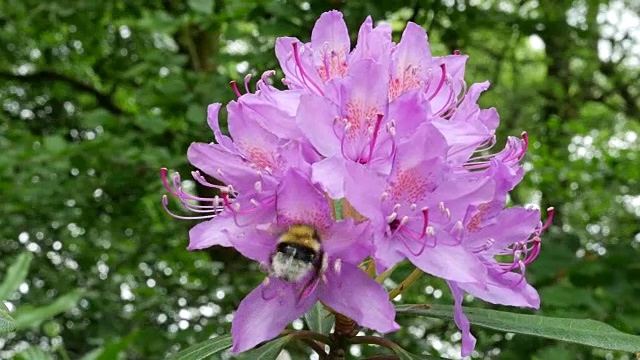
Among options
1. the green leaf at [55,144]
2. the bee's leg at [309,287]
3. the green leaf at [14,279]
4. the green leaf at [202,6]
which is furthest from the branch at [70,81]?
the bee's leg at [309,287]

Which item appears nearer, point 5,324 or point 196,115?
point 5,324

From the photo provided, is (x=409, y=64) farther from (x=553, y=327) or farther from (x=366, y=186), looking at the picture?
(x=553, y=327)

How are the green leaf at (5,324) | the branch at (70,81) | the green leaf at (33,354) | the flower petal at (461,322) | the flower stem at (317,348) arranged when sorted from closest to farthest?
the green leaf at (5,324)
the flower petal at (461,322)
the flower stem at (317,348)
the green leaf at (33,354)
the branch at (70,81)

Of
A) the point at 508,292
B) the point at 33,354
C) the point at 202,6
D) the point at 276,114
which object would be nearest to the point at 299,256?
the point at 276,114

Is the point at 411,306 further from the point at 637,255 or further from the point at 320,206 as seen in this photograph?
the point at 637,255

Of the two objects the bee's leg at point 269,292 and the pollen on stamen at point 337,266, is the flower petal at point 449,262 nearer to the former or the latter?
the pollen on stamen at point 337,266

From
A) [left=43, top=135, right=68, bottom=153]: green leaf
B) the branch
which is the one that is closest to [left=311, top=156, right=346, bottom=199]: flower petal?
[left=43, top=135, right=68, bottom=153]: green leaf
